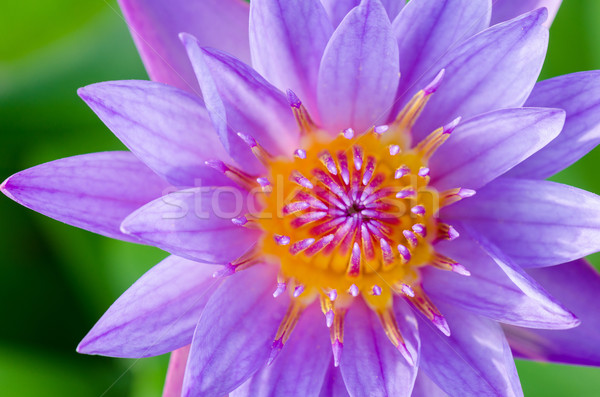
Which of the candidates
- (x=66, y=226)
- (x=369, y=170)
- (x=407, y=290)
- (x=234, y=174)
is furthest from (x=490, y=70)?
(x=66, y=226)

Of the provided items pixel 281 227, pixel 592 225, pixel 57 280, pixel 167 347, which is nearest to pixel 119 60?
pixel 57 280

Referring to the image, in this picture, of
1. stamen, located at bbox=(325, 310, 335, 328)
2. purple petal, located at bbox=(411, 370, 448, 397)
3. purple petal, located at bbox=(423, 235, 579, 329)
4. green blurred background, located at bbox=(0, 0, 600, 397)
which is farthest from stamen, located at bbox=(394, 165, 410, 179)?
green blurred background, located at bbox=(0, 0, 600, 397)

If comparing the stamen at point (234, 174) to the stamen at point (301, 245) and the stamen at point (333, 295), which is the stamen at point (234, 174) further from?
the stamen at point (333, 295)

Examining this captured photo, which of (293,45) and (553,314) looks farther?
(293,45)

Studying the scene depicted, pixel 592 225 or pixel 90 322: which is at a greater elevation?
pixel 592 225

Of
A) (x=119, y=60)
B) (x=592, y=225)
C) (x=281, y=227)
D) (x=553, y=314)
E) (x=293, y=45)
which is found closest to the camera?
(x=553, y=314)

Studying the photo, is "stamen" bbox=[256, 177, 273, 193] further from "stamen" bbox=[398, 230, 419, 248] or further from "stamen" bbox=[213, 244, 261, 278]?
"stamen" bbox=[398, 230, 419, 248]

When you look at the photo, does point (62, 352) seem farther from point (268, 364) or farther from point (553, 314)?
point (553, 314)
